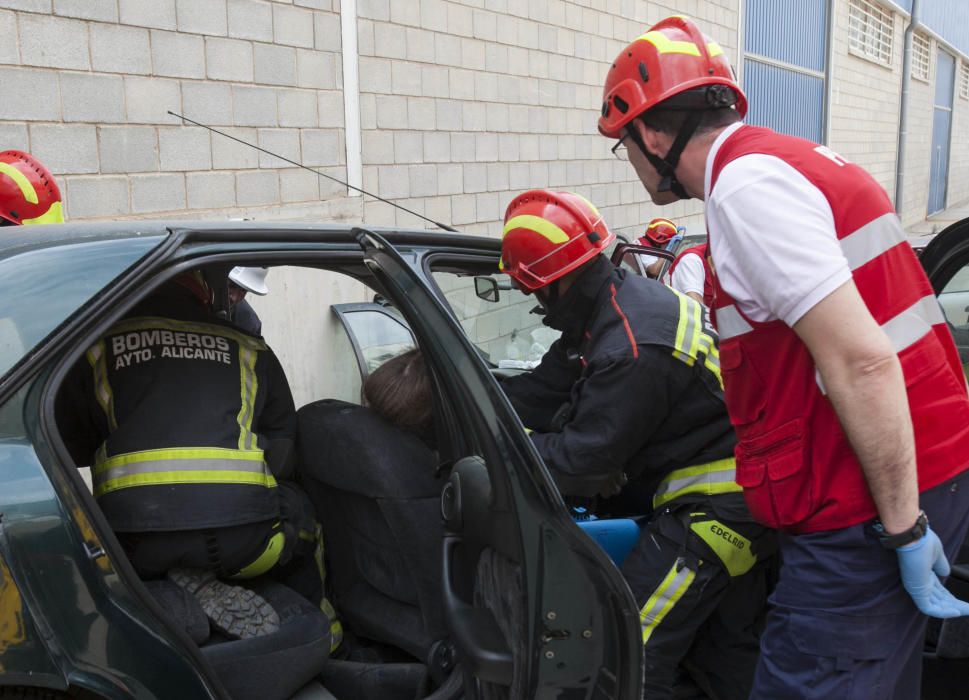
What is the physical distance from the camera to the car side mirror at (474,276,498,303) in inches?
117

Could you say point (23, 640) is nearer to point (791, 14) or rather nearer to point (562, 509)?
point (562, 509)

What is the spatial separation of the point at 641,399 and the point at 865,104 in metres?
20.3

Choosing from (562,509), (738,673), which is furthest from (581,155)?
(562,509)

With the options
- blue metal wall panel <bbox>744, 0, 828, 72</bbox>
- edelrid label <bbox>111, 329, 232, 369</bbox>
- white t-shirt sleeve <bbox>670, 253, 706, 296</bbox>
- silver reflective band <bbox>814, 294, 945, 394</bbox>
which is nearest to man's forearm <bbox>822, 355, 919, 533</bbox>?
silver reflective band <bbox>814, 294, 945, 394</bbox>

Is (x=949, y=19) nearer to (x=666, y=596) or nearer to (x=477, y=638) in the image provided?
(x=666, y=596)

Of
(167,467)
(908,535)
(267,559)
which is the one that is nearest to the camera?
(908,535)

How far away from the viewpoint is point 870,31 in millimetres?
20344

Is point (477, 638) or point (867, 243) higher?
point (867, 243)

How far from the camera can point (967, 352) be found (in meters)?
3.29

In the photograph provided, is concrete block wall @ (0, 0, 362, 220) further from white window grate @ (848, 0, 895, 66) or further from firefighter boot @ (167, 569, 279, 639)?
white window grate @ (848, 0, 895, 66)

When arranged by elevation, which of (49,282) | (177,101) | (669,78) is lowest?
(49,282)

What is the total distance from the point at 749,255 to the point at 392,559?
4.23 feet

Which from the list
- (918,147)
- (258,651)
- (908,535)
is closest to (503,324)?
(258,651)

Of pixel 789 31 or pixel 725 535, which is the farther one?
pixel 789 31
